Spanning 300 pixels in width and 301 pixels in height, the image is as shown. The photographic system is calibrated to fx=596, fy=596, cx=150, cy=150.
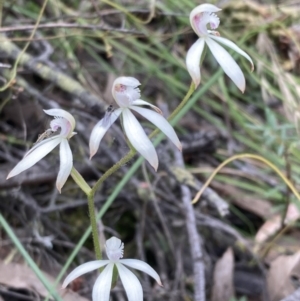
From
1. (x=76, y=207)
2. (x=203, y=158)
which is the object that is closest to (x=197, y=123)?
(x=203, y=158)

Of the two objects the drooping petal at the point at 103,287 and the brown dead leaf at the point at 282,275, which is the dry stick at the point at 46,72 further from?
the drooping petal at the point at 103,287

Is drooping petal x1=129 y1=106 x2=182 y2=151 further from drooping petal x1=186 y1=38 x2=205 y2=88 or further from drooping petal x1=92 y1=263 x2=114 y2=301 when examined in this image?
drooping petal x1=92 y1=263 x2=114 y2=301

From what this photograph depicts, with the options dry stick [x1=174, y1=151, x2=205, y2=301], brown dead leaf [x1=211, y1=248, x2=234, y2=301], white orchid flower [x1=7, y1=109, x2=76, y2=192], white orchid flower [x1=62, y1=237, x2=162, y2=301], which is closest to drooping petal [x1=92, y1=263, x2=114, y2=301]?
white orchid flower [x1=62, y1=237, x2=162, y2=301]

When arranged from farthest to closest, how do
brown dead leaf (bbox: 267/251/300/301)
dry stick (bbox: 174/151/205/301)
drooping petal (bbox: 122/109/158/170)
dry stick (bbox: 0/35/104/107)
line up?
dry stick (bbox: 0/35/104/107), brown dead leaf (bbox: 267/251/300/301), dry stick (bbox: 174/151/205/301), drooping petal (bbox: 122/109/158/170)

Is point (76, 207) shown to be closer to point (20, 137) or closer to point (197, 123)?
point (20, 137)

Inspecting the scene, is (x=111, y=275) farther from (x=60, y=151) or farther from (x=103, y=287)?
(x=60, y=151)

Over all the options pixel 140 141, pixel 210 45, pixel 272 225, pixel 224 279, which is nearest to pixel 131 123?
pixel 140 141

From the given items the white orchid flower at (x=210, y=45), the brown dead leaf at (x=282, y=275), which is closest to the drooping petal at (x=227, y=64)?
the white orchid flower at (x=210, y=45)
